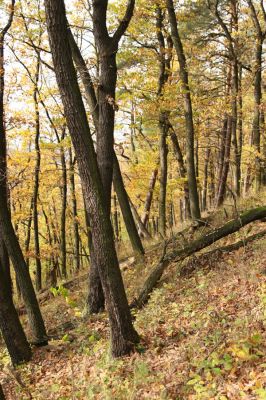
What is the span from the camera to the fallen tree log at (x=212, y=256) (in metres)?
9.16

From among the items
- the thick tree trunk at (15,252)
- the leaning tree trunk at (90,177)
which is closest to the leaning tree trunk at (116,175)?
the thick tree trunk at (15,252)

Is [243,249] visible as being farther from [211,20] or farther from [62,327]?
[211,20]

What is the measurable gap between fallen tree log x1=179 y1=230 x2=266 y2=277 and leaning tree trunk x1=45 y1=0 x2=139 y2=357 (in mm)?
3241

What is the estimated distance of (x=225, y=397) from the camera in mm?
4055

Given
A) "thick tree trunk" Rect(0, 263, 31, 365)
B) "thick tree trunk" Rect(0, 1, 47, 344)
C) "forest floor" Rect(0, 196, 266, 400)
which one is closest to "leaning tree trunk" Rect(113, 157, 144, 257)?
"forest floor" Rect(0, 196, 266, 400)

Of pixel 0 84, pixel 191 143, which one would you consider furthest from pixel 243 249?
pixel 0 84

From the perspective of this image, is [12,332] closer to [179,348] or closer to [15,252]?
[15,252]

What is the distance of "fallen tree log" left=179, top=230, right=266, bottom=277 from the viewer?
9.16 metres

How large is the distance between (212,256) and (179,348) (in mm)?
3900

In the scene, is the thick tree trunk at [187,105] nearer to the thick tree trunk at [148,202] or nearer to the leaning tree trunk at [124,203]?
the leaning tree trunk at [124,203]

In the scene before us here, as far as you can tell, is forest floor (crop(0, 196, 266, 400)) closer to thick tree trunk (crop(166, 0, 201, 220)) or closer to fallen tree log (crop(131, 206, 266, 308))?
fallen tree log (crop(131, 206, 266, 308))

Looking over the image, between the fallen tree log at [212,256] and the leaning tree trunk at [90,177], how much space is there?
3241 millimetres

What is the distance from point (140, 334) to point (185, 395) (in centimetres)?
226

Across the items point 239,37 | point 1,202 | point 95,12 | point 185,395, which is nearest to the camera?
point 185,395
